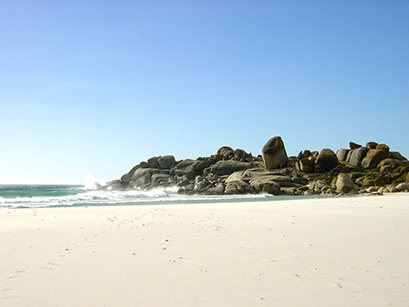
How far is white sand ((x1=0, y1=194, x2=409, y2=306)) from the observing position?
4.80 metres

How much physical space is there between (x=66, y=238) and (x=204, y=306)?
619cm

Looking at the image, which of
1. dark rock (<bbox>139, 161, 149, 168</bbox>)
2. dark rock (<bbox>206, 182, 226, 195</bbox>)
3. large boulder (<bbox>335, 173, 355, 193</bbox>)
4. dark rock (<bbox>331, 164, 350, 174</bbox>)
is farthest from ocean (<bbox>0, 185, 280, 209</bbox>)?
dark rock (<bbox>331, 164, 350, 174</bbox>)

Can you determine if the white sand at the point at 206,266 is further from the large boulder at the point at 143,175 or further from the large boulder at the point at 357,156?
the large boulder at the point at 143,175

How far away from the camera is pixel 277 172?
57969mm

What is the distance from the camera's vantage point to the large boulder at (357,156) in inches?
2463

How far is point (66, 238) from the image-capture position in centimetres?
945

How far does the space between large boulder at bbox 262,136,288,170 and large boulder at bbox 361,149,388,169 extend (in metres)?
13.3

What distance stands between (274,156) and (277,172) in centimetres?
558

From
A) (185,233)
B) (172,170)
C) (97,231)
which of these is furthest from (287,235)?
(172,170)

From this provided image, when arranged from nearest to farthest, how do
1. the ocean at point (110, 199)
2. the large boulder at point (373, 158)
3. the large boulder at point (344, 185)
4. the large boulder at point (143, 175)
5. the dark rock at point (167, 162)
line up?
the ocean at point (110, 199) → the large boulder at point (344, 185) → the large boulder at point (373, 158) → the large boulder at point (143, 175) → the dark rock at point (167, 162)

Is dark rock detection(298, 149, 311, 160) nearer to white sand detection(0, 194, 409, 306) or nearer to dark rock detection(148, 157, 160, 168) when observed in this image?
dark rock detection(148, 157, 160, 168)

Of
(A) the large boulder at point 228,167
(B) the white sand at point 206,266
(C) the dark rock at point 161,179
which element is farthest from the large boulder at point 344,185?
(B) the white sand at point 206,266

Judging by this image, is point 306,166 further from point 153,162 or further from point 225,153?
Answer: point 153,162

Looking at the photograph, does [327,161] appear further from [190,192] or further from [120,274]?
[120,274]
